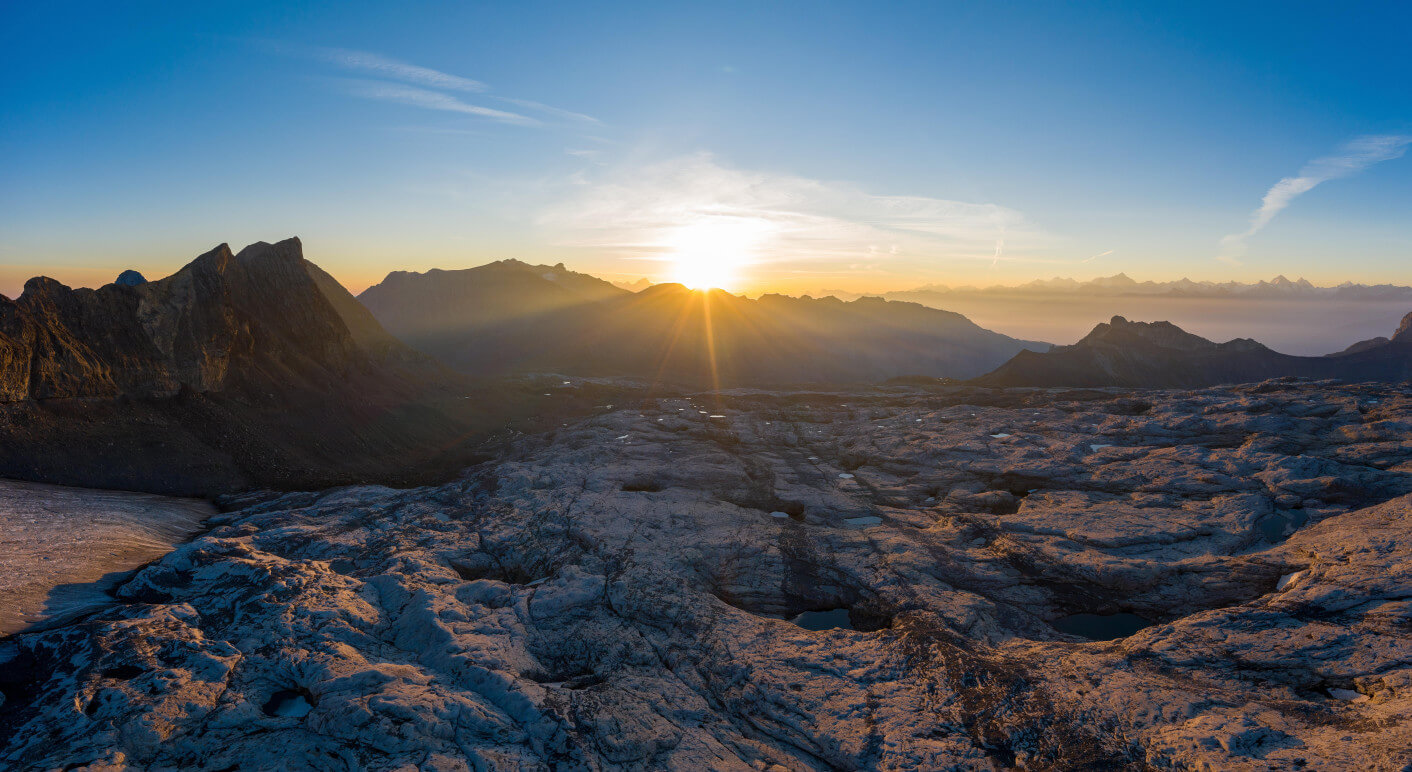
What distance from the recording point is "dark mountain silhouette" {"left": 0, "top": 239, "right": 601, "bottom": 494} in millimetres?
33656

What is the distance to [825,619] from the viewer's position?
22.9m

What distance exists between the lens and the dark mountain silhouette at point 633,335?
13400 centimetres

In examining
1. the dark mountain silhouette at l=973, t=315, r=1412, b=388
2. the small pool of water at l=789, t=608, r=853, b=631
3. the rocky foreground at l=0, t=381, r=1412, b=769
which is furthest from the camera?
the dark mountain silhouette at l=973, t=315, r=1412, b=388

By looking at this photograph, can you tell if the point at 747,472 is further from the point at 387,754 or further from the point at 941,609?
the point at 387,754

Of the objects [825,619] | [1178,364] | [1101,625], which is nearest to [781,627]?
[825,619]

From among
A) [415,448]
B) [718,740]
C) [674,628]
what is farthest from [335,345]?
[718,740]

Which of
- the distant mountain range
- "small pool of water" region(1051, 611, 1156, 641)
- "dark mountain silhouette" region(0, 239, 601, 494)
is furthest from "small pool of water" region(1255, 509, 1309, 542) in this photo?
"dark mountain silhouette" region(0, 239, 601, 494)

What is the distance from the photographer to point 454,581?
939 inches

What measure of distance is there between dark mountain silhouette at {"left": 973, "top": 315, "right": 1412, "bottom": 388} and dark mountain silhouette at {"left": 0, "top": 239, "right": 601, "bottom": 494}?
87288mm

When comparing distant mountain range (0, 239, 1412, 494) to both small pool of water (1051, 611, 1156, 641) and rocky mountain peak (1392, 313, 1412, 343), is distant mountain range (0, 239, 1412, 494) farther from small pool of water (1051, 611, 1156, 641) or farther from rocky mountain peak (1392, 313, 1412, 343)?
small pool of water (1051, 611, 1156, 641)

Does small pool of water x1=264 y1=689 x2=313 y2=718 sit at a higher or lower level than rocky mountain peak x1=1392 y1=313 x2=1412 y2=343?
lower

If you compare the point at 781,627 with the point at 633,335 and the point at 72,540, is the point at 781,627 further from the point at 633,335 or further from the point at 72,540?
the point at 633,335

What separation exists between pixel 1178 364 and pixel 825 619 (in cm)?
10567

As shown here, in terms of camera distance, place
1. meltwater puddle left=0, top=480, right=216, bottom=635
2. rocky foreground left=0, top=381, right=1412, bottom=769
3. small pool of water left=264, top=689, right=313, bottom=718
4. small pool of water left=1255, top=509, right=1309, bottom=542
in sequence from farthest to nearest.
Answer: small pool of water left=1255, top=509, right=1309, bottom=542, meltwater puddle left=0, top=480, right=216, bottom=635, small pool of water left=264, top=689, right=313, bottom=718, rocky foreground left=0, top=381, right=1412, bottom=769
